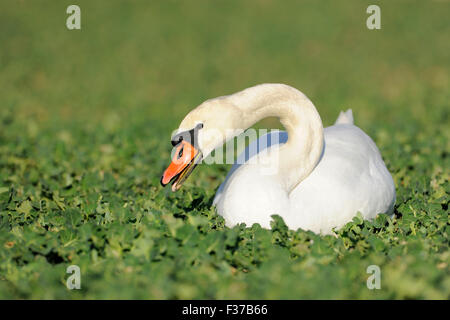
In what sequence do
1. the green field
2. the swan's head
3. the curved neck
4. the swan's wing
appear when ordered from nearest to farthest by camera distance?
the green field, the swan's head, the curved neck, the swan's wing

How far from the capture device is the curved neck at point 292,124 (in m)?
4.39

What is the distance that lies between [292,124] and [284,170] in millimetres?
352

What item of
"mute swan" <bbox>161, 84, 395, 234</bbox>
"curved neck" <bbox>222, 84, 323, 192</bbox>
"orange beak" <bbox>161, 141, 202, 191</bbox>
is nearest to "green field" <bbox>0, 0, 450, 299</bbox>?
"mute swan" <bbox>161, 84, 395, 234</bbox>

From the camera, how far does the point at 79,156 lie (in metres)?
6.91

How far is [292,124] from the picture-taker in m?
4.60

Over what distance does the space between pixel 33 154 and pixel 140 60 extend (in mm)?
8353

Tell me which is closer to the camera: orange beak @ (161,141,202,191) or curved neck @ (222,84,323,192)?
orange beak @ (161,141,202,191)

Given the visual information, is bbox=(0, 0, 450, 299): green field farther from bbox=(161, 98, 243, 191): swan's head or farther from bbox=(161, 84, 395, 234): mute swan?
bbox=(161, 98, 243, 191): swan's head

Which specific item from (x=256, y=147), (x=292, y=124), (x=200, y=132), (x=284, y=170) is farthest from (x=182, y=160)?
(x=256, y=147)

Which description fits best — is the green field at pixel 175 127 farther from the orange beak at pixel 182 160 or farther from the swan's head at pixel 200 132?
the swan's head at pixel 200 132

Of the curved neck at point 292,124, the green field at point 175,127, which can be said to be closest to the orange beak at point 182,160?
the green field at point 175,127

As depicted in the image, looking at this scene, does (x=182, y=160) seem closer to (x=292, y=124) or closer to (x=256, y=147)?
(x=292, y=124)

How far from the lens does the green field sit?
3527mm
